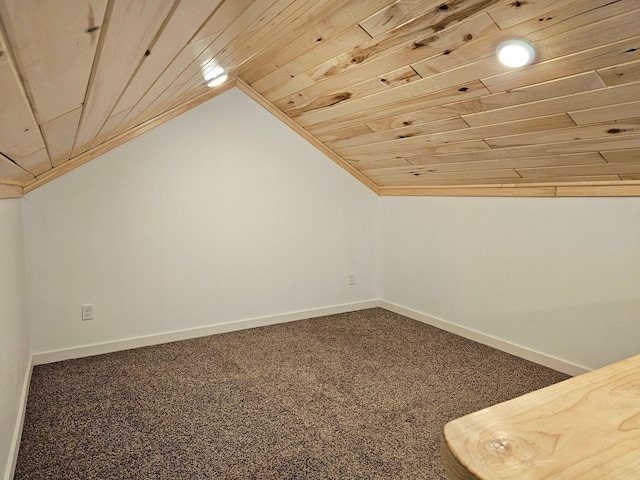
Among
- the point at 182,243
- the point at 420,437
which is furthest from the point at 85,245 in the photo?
the point at 420,437

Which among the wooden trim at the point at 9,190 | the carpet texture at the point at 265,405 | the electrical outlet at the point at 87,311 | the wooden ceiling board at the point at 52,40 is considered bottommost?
the carpet texture at the point at 265,405

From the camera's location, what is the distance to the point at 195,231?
3.20 meters

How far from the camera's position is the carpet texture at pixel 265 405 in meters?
1.71

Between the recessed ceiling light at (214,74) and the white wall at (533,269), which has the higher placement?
the recessed ceiling light at (214,74)

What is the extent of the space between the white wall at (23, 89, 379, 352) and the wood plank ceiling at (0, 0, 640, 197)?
0.56 ft

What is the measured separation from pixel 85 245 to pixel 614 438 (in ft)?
9.93

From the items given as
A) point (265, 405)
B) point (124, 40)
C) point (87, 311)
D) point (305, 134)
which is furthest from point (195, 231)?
point (124, 40)

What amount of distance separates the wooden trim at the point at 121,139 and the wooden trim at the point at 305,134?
14 cm

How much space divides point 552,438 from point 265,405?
2014 mm

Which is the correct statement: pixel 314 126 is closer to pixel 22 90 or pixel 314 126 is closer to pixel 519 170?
pixel 519 170

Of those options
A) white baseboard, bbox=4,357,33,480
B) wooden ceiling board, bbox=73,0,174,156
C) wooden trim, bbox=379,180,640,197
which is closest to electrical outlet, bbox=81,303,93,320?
white baseboard, bbox=4,357,33,480

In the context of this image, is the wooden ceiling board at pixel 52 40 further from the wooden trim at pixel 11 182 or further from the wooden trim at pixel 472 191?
the wooden trim at pixel 472 191

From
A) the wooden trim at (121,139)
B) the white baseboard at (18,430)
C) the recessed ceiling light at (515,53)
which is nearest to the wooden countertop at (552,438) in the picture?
the recessed ceiling light at (515,53)

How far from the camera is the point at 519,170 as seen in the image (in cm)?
263
